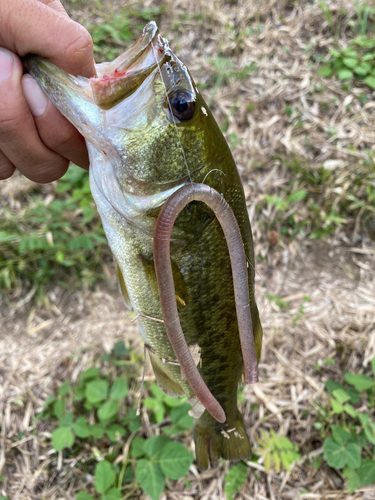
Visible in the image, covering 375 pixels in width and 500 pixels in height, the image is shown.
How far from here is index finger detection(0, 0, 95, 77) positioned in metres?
1.16

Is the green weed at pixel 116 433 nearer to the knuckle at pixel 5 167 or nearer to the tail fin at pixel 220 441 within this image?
the tail fin at pixel 220 441

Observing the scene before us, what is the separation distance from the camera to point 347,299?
2998mm

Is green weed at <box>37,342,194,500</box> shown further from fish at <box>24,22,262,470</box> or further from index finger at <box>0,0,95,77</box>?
index finger at <box>0,0,95,77</box>

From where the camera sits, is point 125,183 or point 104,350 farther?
point 104,350

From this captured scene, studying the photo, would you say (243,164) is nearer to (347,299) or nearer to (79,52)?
(347,299)

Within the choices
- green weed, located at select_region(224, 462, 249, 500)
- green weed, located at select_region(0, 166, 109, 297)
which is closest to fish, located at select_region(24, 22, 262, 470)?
green weed, located at select_region(224, 462, 249, 500)

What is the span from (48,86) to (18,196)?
255 centimetres

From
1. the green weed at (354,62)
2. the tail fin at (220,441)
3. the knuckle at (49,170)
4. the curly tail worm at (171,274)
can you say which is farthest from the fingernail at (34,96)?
the green weed at (354,62)

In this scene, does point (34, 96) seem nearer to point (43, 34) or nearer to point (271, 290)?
point (43, 34)

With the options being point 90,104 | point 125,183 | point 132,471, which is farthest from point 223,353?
point 132,471

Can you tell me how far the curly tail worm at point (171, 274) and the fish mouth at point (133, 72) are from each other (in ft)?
1.32

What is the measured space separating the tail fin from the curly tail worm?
1.80ft

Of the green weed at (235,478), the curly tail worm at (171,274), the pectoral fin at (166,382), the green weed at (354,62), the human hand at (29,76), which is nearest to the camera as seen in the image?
the curly tail worm at (171,274)

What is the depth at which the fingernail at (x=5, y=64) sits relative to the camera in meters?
1.21
